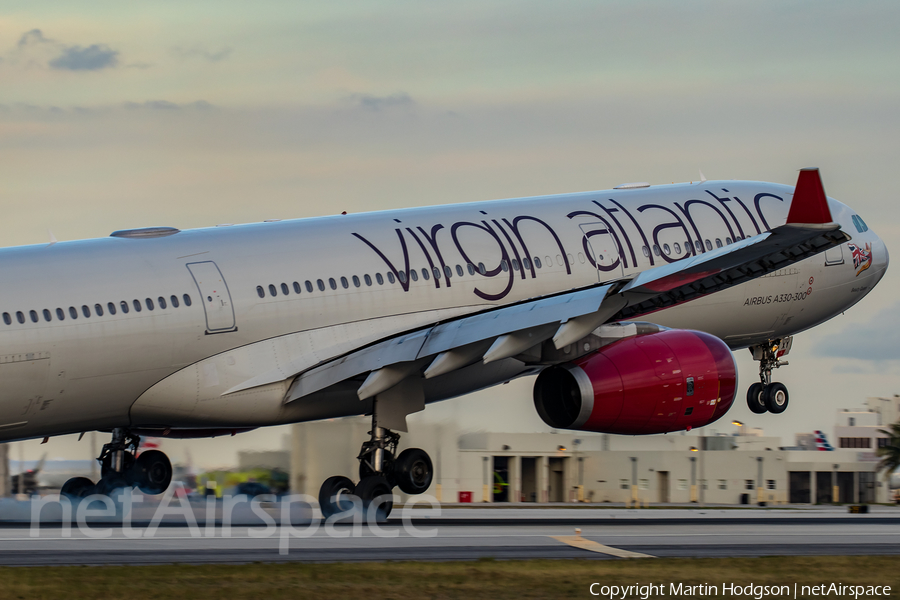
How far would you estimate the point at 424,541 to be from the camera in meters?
20.3

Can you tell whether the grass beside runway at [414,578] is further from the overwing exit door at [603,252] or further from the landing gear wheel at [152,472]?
the landing gear wheel at [152,472]

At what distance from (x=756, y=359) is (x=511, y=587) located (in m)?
17.8

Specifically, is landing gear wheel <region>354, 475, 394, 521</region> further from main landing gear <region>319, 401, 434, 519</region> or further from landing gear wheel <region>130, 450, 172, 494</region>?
landing gear wheel <region>130, 450, 172, 494</region>

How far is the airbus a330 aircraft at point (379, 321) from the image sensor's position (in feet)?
71.6

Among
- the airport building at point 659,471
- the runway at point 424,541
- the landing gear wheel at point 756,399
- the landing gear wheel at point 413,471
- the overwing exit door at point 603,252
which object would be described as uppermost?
the overwing exit door at point 603,252

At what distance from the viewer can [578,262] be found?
2711 cm

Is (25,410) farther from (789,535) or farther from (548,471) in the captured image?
(548,471)

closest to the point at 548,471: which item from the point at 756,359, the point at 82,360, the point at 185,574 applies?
the point at 756,359

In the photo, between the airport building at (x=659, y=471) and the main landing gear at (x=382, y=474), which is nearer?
the main landing gear at (x=382, y=474)

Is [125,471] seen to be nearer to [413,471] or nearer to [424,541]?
[413,471]
